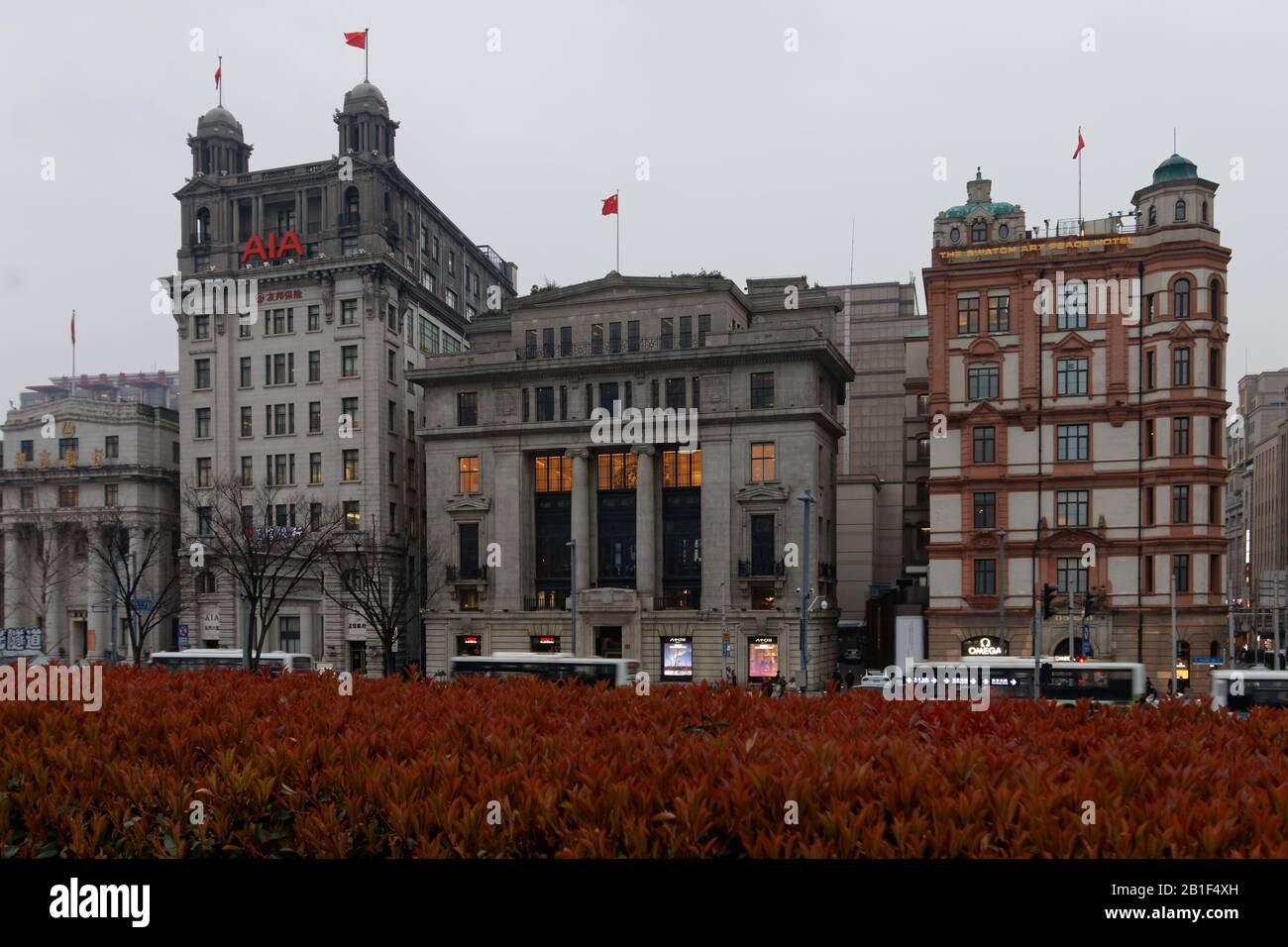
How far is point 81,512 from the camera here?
7706cm

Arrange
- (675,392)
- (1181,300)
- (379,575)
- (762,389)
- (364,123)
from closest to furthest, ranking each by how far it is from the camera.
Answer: (1181,300), (762,389), (675,392), (379,575), (364,123)

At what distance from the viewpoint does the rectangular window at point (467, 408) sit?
218 ft

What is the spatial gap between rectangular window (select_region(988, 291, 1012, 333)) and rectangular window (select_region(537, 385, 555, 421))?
27471mm

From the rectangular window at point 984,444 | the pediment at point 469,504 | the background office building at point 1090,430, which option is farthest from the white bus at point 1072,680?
the pediment at point 469,504

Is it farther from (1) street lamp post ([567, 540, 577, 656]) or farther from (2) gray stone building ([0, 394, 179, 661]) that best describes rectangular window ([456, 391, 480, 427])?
(2) gray stone building ([0, 394, 179, 661])

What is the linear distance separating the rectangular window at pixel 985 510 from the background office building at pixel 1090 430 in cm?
8

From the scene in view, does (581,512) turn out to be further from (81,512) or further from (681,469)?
(81,512)

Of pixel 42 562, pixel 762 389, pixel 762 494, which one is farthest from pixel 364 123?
pixel 42 562

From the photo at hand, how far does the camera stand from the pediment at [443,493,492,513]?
6500 centimetres

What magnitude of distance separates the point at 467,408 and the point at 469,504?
665 centimetres

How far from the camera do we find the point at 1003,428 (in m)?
54.7

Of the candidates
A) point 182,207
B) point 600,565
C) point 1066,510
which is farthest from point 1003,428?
point 182,207

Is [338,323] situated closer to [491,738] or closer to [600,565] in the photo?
[600,565]
